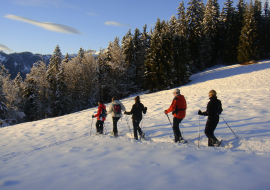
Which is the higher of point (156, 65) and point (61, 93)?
point (156, 65)

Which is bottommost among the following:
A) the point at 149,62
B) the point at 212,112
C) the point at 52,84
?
the point at 212,112

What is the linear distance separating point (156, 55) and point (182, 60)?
491 cm

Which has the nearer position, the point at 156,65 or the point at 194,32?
the point at 156,65

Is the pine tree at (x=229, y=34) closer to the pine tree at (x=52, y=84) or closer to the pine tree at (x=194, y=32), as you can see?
the pine tree at (x=194, y=32)

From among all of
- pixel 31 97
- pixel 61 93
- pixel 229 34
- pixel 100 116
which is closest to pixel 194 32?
pixel 229 34

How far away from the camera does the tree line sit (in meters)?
28.1

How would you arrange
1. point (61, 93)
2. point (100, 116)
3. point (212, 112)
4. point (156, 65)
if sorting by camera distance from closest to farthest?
point (212, 112), point (100, 116), point (156, 65), point (61, 93)

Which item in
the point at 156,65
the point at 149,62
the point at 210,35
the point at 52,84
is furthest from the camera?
the point at 210,35

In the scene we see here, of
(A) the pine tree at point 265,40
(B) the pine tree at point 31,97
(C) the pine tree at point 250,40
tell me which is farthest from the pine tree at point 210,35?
(B) the pine tree at point 31,97

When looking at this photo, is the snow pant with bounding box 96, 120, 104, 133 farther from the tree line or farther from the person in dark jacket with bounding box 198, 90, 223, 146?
the tree line

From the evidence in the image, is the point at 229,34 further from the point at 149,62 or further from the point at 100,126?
the point at 100,126

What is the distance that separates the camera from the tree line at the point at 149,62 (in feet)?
92.3

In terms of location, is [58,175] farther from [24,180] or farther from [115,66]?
[115,66]

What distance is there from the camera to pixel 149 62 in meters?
28.5
